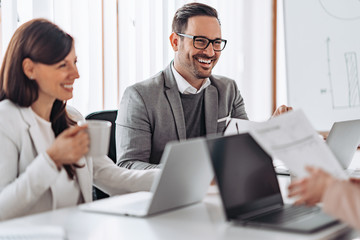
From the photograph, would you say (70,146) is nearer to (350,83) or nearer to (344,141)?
(344,141)

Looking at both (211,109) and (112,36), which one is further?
(112,36)

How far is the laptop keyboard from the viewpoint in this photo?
4.12 ft

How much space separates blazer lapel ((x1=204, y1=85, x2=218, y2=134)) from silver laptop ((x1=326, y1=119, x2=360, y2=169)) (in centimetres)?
63

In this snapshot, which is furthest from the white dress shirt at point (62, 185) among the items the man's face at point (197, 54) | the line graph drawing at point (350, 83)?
the line graph drawing at point (350, 83)

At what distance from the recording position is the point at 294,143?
1.24 metres

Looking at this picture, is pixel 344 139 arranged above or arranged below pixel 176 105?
below

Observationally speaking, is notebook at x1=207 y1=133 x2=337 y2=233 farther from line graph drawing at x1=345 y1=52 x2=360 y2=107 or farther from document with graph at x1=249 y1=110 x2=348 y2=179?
line graph drawing at x1=345 y1=52 x2=360 y2=107

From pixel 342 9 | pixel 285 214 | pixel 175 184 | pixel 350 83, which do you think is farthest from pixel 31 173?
pixel 342 9

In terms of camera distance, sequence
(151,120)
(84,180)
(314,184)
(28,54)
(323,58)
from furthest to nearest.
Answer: (323,58)
(151,120)
(84,180)
(28,54)
(314,184)

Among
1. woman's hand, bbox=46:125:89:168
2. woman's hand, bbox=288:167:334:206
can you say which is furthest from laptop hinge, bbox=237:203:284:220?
woman's hand, bbox=46:125:89:168

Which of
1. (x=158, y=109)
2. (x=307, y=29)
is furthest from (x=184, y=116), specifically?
(x=307, y=29)

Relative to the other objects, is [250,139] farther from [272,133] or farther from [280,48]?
[280,48]

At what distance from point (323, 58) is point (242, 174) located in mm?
2879

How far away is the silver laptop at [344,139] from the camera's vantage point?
86.4 inches
